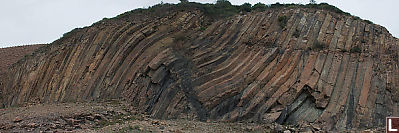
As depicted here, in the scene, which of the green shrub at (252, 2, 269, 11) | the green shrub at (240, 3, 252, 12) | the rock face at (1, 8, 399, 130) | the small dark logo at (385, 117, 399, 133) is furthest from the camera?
the green shrub at (240, 3, 252, 12)

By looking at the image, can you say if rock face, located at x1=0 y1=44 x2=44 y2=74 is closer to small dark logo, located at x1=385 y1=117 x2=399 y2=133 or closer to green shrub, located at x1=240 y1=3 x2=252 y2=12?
green shrub, located at x1=240 y1=3 x2=252 y2=12

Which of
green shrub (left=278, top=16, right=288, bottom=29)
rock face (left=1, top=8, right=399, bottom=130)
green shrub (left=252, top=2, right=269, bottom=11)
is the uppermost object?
green shrub (left=252, top=2, right=269, bottom=11)

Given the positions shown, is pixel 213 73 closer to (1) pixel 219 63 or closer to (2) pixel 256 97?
(1) pixel 219 63

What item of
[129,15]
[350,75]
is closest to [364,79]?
[350,75]

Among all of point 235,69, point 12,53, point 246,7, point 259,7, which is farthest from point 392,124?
point 12,53

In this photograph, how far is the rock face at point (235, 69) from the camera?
16.6 meters

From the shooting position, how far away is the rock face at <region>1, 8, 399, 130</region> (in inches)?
653

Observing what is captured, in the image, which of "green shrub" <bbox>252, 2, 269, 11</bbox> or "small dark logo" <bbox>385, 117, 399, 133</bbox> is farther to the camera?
"green shrub" <bbox>252, 2, 269, 11</bbox>

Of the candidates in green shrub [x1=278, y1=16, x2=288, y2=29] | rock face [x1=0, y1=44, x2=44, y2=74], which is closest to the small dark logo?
green shrub [x1=278, y1=16, x2=288, y2=29]

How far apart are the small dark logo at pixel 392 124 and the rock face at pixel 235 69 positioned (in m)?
0.31

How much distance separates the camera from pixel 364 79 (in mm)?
16906

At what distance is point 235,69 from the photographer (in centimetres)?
1845

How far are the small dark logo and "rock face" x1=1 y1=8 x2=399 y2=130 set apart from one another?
0.31m

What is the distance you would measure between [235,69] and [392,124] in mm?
6005
